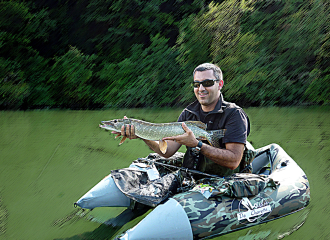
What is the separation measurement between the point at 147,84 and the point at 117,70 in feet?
6.53

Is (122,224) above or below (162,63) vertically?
above

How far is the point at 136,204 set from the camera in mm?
3477

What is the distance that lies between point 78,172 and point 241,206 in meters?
3.26

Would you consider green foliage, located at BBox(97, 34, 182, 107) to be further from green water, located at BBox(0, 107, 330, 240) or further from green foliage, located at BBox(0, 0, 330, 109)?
green water, located at BBox(0, 107, 330, 240)

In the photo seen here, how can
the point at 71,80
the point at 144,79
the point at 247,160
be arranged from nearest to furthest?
the point at 247,160, the point at 71,80, the point at 144,79

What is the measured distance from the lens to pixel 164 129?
2637mm

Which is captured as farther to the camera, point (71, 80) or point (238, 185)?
point (71, 80)

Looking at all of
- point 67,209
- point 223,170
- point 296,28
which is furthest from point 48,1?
point 223,170

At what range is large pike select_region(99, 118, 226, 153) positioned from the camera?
2625 millimetres

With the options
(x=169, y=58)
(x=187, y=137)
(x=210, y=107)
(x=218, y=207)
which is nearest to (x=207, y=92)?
(x=210, y=107)

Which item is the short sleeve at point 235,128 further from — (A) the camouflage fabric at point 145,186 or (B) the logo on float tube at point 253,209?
(A) the camouflage fabric at point 145,186

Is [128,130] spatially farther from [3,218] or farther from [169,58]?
[169,58]

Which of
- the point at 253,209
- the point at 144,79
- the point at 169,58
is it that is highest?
the point at 253,209

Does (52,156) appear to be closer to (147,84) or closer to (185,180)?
(185,180)
